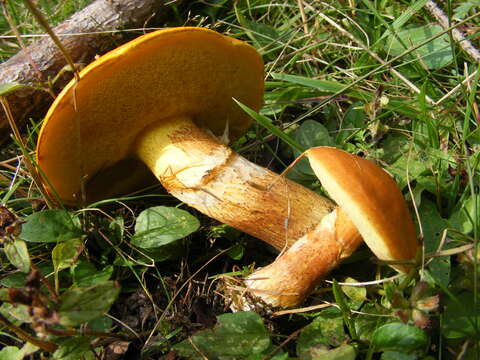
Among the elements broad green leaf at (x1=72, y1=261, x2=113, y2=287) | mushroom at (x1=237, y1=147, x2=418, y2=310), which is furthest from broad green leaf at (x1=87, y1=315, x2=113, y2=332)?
mushroom at (x1=237, y1=147, x2=418, y2=310)

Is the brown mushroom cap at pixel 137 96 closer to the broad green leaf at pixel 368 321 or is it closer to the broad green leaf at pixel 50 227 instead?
the broad green leaf at pixel 50 227

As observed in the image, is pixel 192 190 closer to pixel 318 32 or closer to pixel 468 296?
pixel 468 296

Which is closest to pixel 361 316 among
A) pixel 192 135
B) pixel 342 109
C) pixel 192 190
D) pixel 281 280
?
pixel 281 280

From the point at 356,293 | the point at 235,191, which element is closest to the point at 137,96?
the point at 235,191

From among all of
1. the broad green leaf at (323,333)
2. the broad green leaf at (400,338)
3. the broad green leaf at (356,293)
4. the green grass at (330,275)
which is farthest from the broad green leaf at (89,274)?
the broad green leaf at (400,338)

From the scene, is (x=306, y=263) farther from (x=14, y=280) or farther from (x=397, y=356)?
(x=14, y=280)

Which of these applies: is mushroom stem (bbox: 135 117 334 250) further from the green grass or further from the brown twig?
the brown twig
